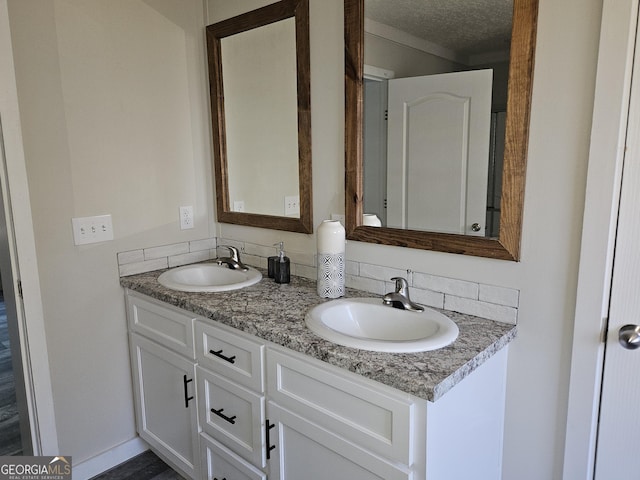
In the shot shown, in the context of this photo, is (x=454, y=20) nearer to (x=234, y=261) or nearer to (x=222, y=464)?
(x=234, y=261)

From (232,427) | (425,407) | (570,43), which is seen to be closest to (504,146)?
(570,43)

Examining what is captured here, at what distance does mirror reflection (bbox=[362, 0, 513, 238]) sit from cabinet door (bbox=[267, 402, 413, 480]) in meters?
0.75

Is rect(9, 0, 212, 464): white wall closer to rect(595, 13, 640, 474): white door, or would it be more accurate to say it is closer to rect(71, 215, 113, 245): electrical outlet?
rect(71, 215, 113, 245): electrical outlet

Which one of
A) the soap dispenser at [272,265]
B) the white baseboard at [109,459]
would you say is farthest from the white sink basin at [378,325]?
the white baseboard at [109,459]

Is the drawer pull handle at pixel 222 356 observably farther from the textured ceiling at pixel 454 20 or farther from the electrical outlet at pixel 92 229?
the textured ceiling at pixel 454 20

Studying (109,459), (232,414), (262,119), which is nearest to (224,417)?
(232,414)

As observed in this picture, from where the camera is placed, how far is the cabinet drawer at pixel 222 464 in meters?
1.61

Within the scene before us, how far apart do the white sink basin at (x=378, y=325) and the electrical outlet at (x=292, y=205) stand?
54cm

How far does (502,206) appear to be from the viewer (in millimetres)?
1413

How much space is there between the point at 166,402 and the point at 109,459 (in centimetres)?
48

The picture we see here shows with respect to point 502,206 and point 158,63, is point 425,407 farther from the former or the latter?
point 158,63

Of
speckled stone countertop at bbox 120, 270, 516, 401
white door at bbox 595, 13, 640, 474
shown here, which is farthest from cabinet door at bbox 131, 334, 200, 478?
white door at bbox 595, 13, 640, 474

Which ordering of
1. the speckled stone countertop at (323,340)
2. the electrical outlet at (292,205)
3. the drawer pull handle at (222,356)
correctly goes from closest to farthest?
the speckled stone countertop at (323,340) < the drawer pull handle at (222,356) < the electrical outlet at (292,205)

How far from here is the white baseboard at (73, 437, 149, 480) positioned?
2.03 m
